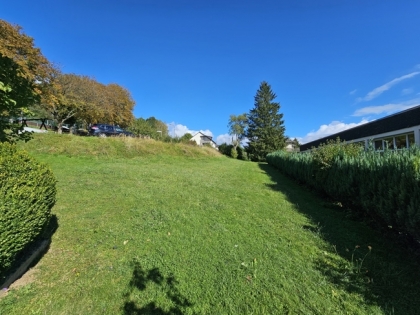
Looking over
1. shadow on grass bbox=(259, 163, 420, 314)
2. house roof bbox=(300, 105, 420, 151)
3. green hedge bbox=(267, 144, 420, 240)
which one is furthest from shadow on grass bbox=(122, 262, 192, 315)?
house roof bbox=(300, 105, 420, 151)

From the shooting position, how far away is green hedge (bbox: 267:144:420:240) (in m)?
3.11

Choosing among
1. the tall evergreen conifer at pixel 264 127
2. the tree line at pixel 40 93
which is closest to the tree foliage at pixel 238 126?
the tall evergreen conifer at pixel 264 127

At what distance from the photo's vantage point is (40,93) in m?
6.05

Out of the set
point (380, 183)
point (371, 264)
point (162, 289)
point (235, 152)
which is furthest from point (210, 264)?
point (235, 152)

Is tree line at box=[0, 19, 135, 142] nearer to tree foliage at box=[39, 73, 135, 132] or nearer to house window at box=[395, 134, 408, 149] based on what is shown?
tree foliage at box=[39, 73, 135, 132]

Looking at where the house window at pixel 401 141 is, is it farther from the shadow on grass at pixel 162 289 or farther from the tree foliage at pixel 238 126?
the tree foliage at pixel 238 126

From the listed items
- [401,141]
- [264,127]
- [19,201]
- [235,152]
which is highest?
[264,127]

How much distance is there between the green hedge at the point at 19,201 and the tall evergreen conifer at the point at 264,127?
130ft

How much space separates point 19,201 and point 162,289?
1.71 meters

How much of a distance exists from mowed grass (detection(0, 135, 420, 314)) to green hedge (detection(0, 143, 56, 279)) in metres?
0.57

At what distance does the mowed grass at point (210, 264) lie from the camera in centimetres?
212

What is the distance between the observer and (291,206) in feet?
19.0

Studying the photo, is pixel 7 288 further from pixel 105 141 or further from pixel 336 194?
pixel 105 141

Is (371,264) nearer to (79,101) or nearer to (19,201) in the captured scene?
(19,201)
